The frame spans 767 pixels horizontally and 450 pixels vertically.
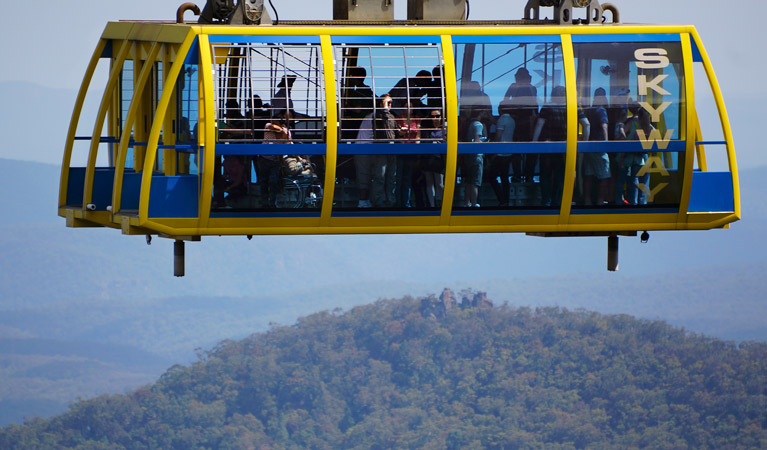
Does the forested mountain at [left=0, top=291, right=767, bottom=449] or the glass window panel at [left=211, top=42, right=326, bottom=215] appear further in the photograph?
the forested mountain at [left=0, top=291, right=767, bottom=449]

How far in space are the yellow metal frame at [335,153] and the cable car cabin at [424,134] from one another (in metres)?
0.02

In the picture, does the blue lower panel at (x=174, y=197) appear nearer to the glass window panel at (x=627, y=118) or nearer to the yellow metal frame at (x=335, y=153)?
the yellow metal frame at (x=335, y=153)

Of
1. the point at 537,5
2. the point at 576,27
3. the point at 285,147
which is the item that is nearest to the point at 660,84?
the point at 576,27

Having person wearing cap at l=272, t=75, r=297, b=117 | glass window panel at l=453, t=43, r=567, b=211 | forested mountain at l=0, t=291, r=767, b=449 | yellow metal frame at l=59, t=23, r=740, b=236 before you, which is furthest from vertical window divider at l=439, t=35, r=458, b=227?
forested mountain at l=0, t=291, r=767, b=449

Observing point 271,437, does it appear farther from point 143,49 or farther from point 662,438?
point 143,49

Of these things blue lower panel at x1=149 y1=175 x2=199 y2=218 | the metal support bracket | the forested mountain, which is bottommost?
the forested mountain

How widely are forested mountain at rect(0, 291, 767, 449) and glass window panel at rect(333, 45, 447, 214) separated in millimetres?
154422

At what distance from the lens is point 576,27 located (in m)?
15.6

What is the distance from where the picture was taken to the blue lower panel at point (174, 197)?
14.9 meters

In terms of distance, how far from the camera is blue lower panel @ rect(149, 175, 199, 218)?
48.7 ft

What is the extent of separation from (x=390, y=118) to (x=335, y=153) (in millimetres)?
736

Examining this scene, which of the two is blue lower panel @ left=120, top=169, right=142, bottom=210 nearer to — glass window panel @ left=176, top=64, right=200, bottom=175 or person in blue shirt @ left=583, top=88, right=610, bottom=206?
glass window panel @ left=176, top=64, right=200, bottom=175

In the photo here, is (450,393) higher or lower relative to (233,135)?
lower

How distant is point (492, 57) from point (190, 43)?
3333mm
